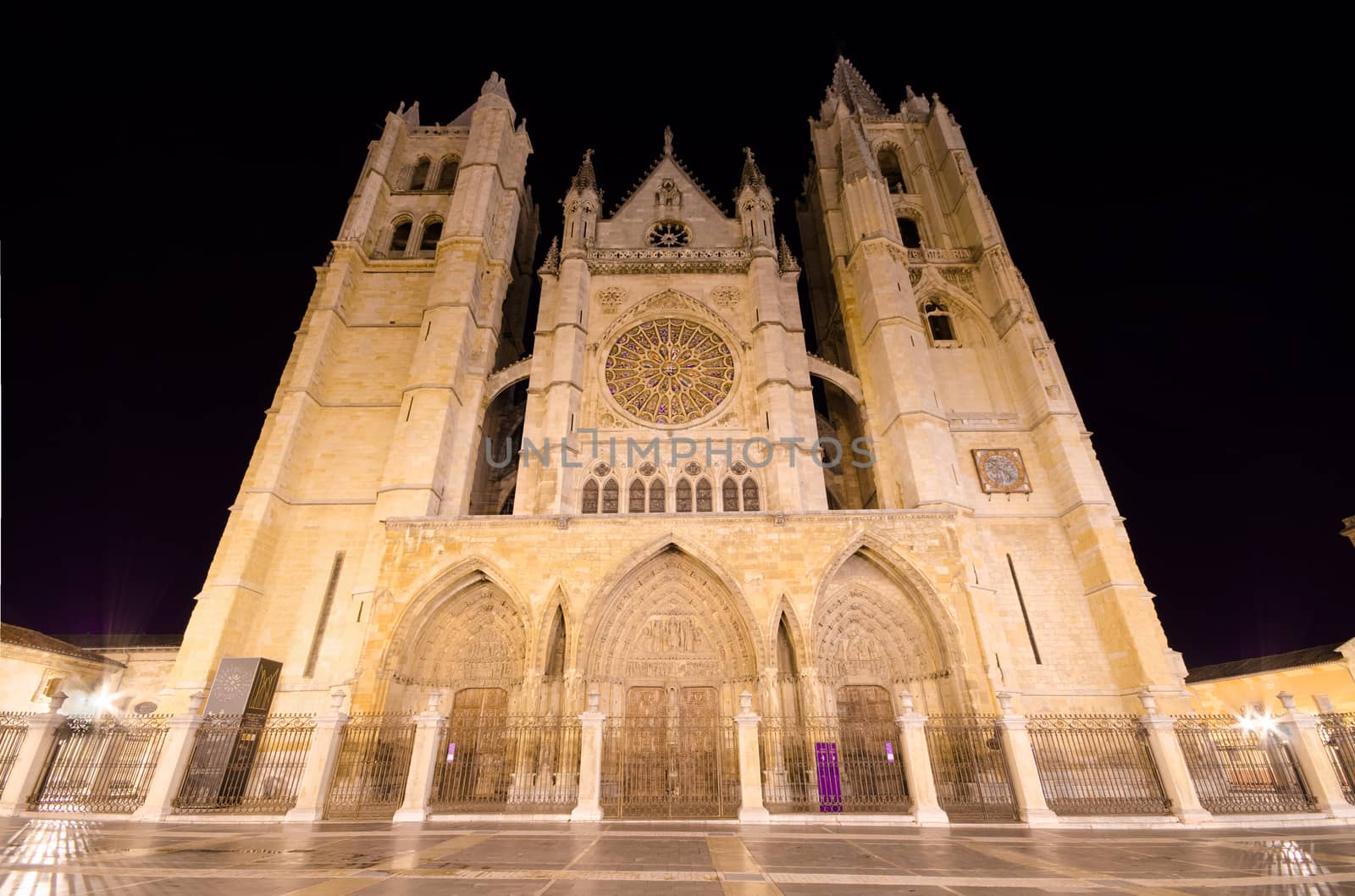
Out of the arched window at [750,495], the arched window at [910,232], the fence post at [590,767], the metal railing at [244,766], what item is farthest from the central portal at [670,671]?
the arched window at [910,232]

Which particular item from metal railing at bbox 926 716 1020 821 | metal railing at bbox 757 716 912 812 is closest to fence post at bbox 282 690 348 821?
metal railing at bbox 757 716 912 812

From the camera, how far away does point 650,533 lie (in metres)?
12.4

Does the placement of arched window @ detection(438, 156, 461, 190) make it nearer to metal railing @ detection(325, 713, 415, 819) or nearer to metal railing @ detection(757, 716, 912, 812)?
metal railing @ detection(325, 713, 415, 819)

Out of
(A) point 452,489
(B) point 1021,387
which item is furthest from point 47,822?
(B) point 1021,387

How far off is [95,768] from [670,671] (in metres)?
9.44

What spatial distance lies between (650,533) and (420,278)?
42.1 feet

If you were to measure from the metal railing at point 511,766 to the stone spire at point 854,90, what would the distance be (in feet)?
79.5

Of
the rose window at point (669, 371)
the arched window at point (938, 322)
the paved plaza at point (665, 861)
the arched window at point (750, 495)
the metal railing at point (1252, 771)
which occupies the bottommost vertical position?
the paved plaza at point (665, 861)

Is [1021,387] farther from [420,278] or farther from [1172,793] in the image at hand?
[420,278]

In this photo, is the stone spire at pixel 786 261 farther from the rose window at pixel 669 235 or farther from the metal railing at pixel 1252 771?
the metal railing at pixel 1252 771

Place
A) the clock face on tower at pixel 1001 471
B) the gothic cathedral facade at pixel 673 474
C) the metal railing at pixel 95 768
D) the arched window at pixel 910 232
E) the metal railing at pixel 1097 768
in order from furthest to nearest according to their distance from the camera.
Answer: the arched window at pixel 910 232 < the clock face on tower at pixel 1001 471 < the gothic cathedral facade at pixel 673 474 < the metal railing at pixel 95 768 < the metal railing at pixel 1097 768

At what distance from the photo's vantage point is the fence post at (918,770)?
302 inches

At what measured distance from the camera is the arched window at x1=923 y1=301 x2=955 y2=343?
18.8 m

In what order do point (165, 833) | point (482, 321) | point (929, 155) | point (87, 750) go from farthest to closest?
1. point (929, 155)
2. point (482, 321)
3. point (87, 750)
4. point (165, 833)
